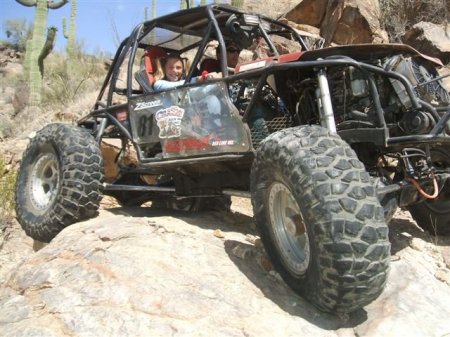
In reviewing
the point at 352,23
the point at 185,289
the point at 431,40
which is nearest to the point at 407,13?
the point at 352,23

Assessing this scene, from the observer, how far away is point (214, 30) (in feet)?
14.1

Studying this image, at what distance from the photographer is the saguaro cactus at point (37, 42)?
1331 centimetres

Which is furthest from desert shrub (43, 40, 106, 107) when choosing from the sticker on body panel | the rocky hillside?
the rocky hillside

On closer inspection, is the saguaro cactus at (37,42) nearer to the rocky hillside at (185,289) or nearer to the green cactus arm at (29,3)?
the green cactus arm at (29,3)

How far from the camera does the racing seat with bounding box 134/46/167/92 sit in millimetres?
4906

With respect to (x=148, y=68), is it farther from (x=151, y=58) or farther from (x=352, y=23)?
(x=352, y=23)

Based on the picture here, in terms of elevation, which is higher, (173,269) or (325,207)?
(325,207)

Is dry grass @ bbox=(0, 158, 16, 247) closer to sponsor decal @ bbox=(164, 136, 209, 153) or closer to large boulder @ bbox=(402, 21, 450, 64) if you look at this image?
sponsor decal @ bbox=(164, 136, 209, 153)

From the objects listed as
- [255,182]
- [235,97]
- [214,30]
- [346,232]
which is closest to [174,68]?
[214,30]

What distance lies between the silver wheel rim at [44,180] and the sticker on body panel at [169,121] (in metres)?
1.25

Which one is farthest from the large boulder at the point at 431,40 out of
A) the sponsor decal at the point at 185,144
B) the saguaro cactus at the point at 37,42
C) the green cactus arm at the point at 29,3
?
the green cactus arm at the point at 29,3

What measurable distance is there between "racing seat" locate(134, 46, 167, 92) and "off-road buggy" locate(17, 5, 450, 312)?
2 centimetres

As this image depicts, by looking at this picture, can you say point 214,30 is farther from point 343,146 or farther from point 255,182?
point 343,146

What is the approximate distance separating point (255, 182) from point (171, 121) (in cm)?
125
